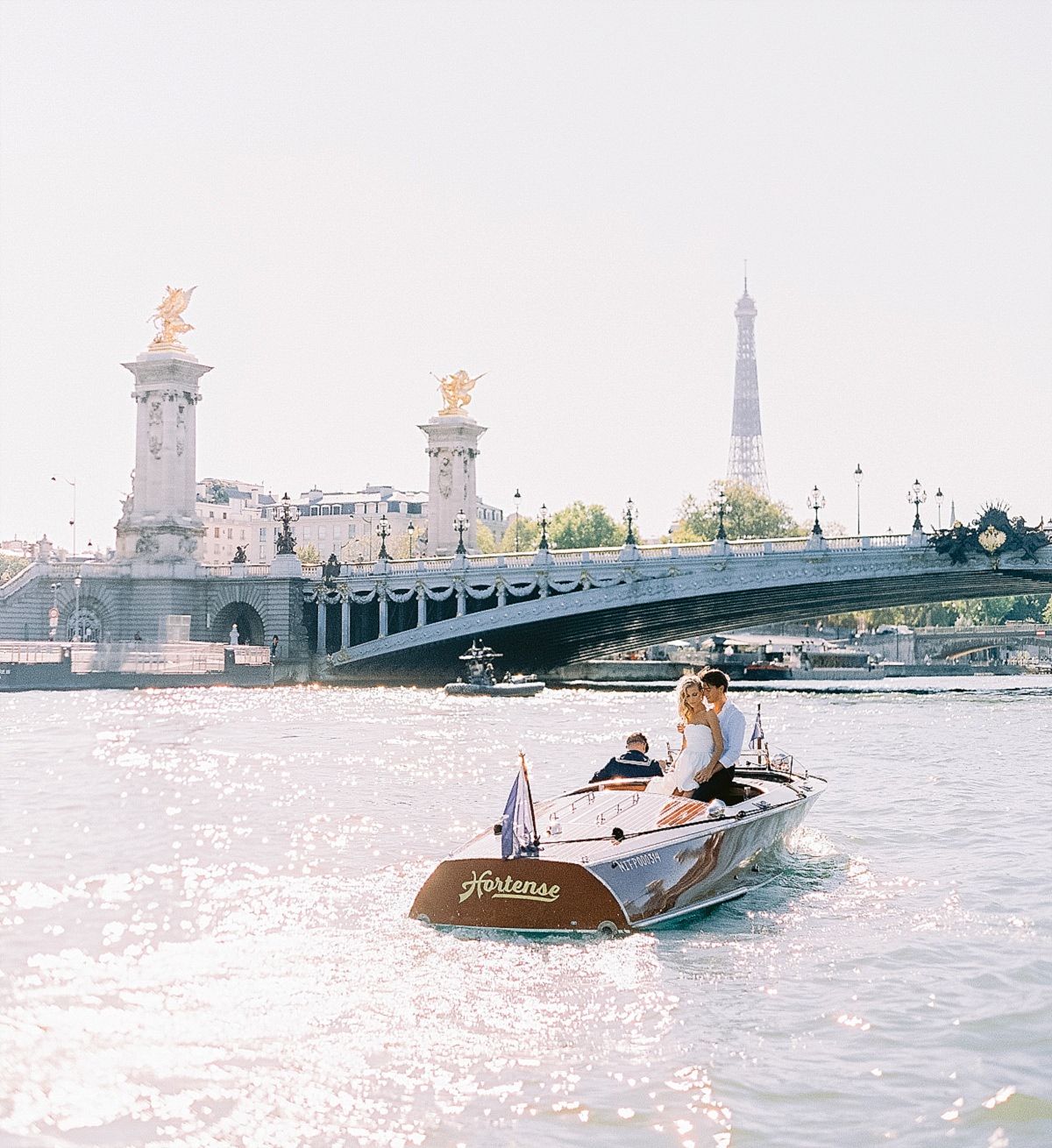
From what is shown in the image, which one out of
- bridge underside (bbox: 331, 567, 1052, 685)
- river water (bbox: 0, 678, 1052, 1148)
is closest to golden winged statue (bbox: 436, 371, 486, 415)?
bridge underside (bbox: 331, 567, 1052, 685)

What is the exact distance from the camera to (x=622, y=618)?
75562 mm

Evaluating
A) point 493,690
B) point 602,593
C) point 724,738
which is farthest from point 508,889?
point 602,593

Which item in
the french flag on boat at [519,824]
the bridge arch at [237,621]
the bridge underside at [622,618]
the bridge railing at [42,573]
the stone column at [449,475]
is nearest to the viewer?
the french flag on boat at [519,824]

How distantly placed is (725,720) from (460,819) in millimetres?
7559

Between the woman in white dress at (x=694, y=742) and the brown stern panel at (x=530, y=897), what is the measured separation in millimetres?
2954

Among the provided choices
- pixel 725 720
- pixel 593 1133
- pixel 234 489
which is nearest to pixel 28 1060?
pixel 593 1133

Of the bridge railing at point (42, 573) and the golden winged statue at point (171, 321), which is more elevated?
the golden winged statue at point (171, 321)

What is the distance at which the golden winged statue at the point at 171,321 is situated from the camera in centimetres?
8556

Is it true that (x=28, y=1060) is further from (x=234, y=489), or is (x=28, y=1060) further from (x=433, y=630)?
(x=234, y=489)

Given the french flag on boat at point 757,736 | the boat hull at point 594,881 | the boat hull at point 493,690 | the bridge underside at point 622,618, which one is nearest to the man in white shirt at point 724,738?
the boat hull at point 594,881

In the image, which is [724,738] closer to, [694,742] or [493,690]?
[694,742]

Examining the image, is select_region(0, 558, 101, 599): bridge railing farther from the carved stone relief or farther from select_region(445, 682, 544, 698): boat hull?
the carved stone relief

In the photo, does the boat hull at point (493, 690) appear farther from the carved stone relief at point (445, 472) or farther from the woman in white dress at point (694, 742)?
the woman in white dress at point (694, 742)

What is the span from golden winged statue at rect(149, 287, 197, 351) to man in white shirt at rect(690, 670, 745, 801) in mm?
71680
